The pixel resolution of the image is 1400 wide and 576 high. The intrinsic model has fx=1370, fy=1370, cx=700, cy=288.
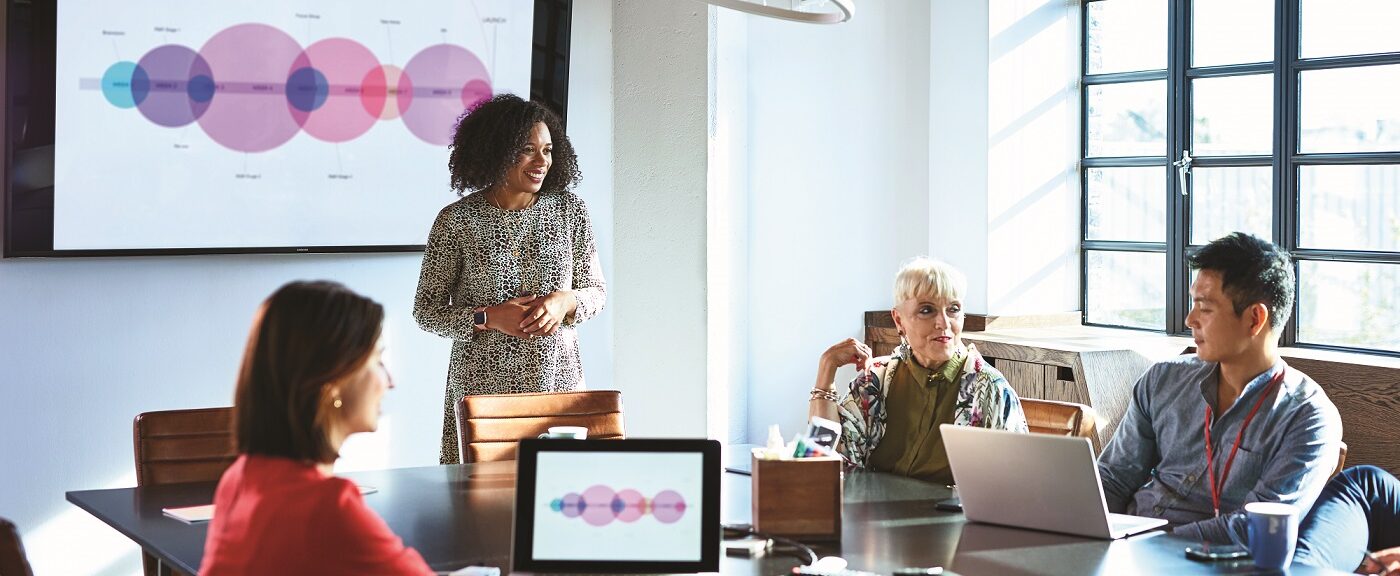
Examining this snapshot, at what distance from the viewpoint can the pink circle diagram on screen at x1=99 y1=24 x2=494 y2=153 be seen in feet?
14.3

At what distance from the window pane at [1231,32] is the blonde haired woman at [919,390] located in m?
2.35

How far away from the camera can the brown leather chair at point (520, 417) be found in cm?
358

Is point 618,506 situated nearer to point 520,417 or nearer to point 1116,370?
point 520,417

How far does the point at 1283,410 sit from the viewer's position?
3082mm

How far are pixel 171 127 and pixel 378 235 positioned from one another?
78cm

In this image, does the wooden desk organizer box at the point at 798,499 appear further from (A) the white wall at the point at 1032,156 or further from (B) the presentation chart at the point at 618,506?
(A) the white wall at the point at 1032,156

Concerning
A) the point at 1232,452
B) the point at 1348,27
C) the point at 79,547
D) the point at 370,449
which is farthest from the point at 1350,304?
the point at 79,547

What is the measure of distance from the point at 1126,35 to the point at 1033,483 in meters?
3.56

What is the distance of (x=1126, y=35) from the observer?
568 centimetres

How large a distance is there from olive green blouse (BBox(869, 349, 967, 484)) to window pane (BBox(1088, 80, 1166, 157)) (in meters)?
2.54

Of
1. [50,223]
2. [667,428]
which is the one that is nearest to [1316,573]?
[667,428]

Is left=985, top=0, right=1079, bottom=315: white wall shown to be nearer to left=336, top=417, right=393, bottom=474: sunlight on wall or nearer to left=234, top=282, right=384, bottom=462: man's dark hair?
left=336, top=417, right=393, bottom=474: sunlight on wall

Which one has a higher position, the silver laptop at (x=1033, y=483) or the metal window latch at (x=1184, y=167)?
the metal window latch at (x=1184, y=167)

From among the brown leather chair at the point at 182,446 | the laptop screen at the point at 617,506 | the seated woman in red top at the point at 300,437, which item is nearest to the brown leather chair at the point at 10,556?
the seated woman in red top at the point at 300,437
